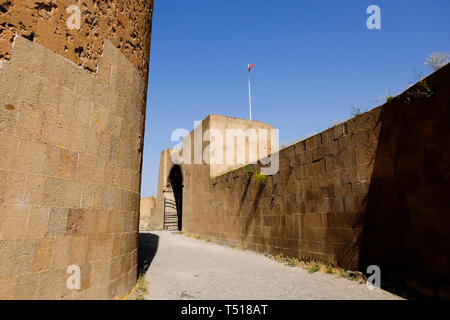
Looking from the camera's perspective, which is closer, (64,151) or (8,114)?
(8,114)

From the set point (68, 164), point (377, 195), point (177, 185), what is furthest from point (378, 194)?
point (177, 185)

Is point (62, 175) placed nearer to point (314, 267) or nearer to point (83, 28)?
point (83, 28)

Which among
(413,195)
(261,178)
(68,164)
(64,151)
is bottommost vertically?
(413,195)

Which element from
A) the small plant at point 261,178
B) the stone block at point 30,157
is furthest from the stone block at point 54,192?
the small plant at point 261,178

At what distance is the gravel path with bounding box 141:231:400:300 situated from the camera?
4.49m

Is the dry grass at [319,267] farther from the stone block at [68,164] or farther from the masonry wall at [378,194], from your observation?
the stone block at [68,164]

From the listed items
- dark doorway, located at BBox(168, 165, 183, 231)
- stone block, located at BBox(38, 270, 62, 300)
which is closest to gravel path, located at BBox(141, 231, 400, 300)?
stone block, located at BBox(38, 270, 62, 300)

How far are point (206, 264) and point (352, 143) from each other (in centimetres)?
475

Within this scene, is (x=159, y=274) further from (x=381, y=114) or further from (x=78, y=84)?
(x=381, y=114)

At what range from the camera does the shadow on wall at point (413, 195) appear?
4.00m

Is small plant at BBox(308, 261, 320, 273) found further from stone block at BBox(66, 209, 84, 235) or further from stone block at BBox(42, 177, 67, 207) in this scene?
stone block at BBox(42, 177, 67, 207)

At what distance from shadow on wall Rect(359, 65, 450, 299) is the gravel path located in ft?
1.94

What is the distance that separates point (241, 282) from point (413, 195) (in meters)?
3.48

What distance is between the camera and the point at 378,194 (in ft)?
16.7
